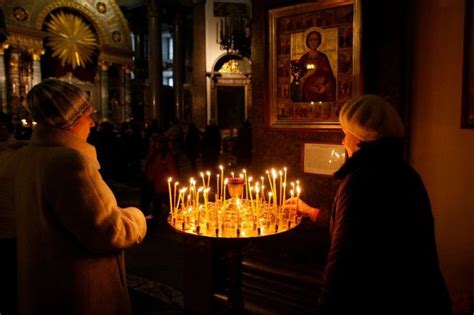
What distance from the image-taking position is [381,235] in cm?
170

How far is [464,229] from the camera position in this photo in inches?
115

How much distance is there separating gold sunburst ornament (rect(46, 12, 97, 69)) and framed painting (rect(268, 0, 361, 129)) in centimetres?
1566

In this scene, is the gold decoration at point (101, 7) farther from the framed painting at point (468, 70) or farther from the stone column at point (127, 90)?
the framed painting at point (468, 70)

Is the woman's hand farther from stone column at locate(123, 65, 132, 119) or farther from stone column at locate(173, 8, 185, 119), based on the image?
stone column at locate(173, 8, 185, 119)

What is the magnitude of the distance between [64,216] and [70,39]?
17.4 m

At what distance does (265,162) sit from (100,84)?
16659 mm

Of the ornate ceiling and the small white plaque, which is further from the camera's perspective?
the ornate ceiling

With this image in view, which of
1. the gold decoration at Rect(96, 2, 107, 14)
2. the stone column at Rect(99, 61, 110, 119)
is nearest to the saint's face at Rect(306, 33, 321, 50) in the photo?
the stone column at Rect(99, 61, 110, 119)

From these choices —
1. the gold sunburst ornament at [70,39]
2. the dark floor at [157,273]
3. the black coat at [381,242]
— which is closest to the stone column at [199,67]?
the gold sunburst ornament at [70,39]

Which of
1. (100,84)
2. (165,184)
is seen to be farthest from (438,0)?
(100,84)

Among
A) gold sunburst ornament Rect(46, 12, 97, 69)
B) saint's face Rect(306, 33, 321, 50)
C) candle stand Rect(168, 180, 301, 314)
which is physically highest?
gold sunburst ornament Rect(46, 12, 97, 69)

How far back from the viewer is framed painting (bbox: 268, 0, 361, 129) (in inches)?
125

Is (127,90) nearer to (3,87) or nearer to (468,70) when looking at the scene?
(3,87)

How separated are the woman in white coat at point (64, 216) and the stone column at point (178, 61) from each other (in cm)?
1909
